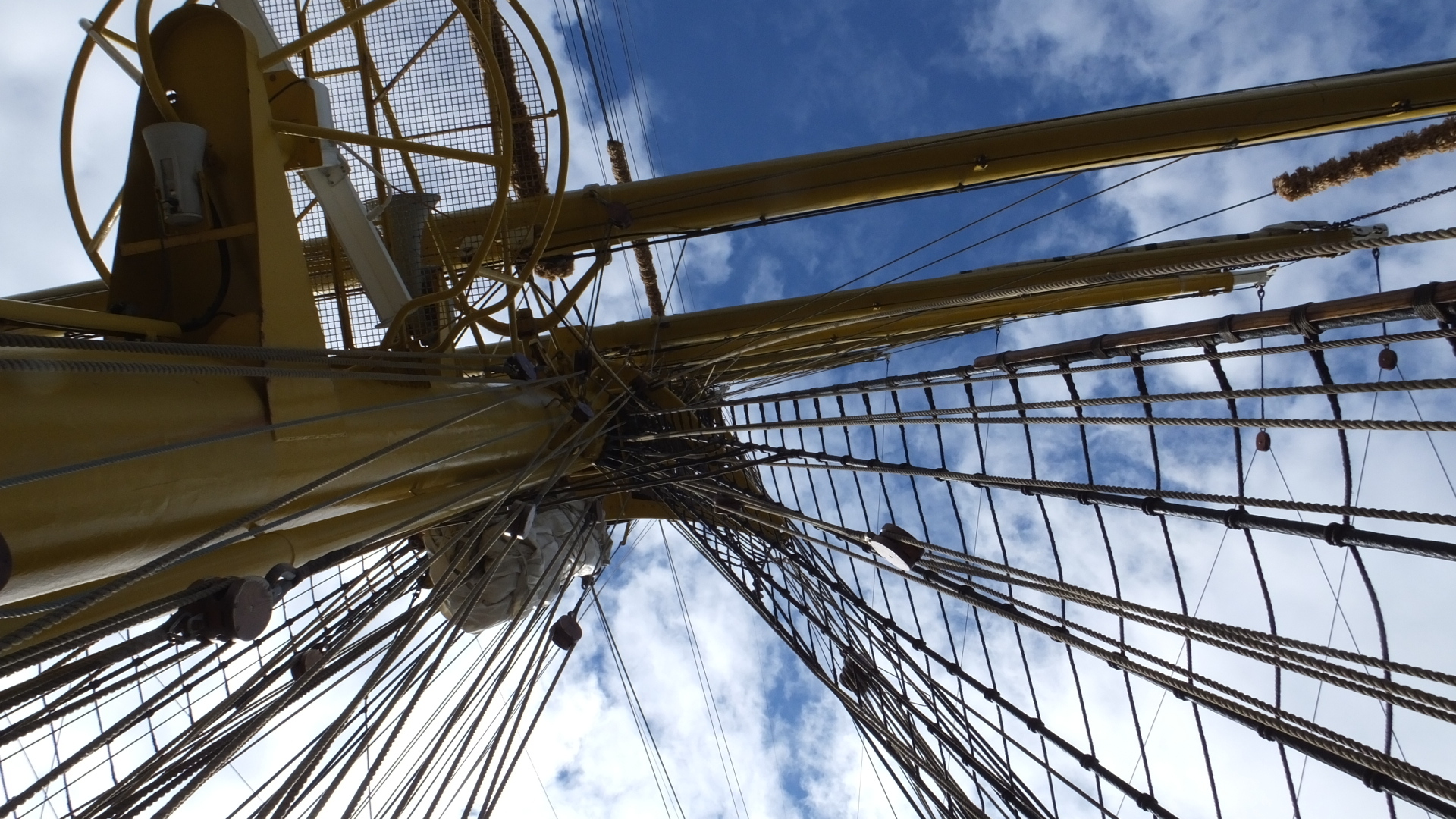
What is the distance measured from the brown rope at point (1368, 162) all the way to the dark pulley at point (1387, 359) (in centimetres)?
289

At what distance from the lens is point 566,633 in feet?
18.8

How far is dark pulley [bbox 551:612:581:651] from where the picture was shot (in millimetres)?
5657

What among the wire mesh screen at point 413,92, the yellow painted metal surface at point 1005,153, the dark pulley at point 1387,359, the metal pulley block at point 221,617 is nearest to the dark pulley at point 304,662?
the metal pulley block at point 221,617

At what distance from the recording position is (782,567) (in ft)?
Answer: 23.8

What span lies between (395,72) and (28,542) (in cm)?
354

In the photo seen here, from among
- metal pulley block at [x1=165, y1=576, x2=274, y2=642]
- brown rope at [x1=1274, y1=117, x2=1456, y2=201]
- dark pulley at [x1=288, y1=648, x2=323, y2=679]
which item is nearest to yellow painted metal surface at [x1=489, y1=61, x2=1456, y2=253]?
brown rope at [x1=1274, y1=117, x2=1456, y2=201]

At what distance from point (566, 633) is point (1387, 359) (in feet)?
15.6

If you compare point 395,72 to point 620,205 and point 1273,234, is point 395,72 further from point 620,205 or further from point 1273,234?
point 1273,234

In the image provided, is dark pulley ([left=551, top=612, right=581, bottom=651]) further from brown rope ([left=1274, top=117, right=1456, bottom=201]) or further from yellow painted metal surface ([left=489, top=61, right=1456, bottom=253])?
brown rope ([left=1274, top=117, right=1456, bottom=201])

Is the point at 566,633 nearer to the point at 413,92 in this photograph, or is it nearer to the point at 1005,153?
the point at 413,92

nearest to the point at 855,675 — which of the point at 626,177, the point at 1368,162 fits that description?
the point at 1368,162

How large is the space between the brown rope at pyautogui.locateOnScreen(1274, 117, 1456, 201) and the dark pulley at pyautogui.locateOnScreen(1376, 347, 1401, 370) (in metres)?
2.89

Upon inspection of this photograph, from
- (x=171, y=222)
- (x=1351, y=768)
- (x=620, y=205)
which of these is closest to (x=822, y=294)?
(x=620, y=205)

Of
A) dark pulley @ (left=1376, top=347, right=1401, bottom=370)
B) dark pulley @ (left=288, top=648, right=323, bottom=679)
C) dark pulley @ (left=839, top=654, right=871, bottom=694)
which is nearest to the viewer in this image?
dark pulley @ (left=288, top=648, right=323, bottom=679)
